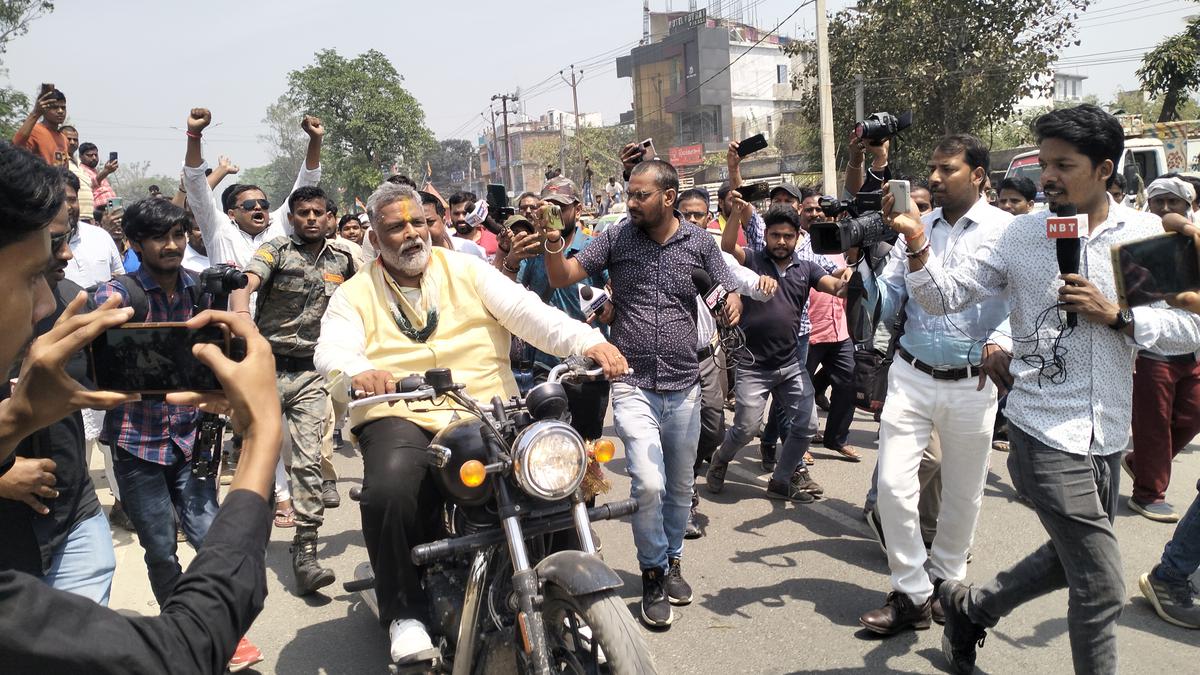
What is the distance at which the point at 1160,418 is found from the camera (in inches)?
214

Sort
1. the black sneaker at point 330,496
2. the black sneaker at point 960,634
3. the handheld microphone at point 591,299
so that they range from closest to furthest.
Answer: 1. the black sneaker at point 960,634
2. the handheld microphone at point 591,299
3. the black sneaker at point 330,496

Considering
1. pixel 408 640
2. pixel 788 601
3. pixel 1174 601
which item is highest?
pixel 408 640

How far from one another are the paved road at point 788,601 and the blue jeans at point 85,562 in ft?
4.45

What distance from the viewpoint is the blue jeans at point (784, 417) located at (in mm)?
5883

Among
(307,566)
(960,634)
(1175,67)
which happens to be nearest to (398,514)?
(307,566)

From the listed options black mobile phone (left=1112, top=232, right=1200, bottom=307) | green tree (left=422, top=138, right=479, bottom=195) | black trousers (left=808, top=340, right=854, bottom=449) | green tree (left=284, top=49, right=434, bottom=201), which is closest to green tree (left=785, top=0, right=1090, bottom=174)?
black trousers (left=808, top=340, right=854, bottom=449)

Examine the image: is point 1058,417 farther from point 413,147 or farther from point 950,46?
point 413,147

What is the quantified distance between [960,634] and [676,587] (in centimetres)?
145

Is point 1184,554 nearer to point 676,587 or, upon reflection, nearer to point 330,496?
point 676,587

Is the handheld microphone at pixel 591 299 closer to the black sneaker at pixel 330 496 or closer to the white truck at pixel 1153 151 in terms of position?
the black sneaker at pixel 330 496

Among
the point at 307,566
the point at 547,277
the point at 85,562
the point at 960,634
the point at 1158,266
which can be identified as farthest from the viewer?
the point at 547,277

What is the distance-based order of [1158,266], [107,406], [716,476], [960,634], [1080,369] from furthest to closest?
[716,476], [960,634], [1080,369], [1158,266], [107,406]

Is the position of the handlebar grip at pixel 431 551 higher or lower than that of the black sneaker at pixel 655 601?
higher

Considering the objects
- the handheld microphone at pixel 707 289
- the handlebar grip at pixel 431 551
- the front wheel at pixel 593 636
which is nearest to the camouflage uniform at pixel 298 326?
the handheld microphone at pixel 707 289
